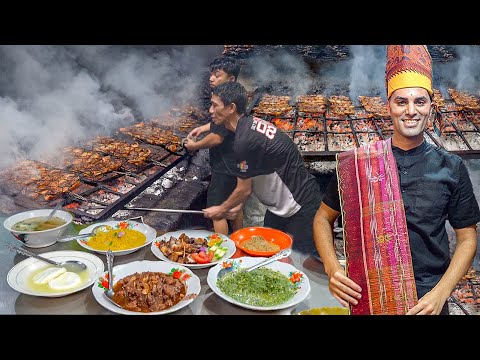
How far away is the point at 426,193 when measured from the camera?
3.02m

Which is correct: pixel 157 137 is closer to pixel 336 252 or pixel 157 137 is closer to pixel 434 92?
pixel 336 252

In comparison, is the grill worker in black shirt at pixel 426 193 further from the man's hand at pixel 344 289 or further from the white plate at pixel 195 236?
the white plate at pixel 195 236

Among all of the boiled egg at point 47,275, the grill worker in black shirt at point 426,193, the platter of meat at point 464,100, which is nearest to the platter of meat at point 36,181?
the boiled egg at point 47,275

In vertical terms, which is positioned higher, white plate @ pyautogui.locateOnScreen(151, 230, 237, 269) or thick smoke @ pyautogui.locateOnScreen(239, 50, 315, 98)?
thick smoke @ pyautogui.locateOnScreen(239, 50, 315, 98)

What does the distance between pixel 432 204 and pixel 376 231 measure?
1.18ft

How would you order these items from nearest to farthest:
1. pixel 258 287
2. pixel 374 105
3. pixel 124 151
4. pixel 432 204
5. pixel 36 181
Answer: pixel 432 204 < pixel 258 287 < pixel 374 105 < pixel 36 181 < pixel 124 151

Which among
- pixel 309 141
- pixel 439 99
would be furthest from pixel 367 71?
pixel 309 141

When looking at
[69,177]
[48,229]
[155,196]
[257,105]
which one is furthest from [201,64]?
[48,229]

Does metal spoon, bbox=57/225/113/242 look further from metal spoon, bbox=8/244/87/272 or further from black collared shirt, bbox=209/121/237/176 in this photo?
black collared shirt, bbox=209/121/237/176

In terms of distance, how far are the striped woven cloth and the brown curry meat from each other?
1082 mm

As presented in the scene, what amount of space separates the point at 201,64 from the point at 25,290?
1776mm

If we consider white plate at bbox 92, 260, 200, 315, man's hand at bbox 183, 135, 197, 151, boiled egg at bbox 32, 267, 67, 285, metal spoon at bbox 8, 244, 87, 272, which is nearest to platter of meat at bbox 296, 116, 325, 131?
man's hand at bbox 183, 135, 197, 151

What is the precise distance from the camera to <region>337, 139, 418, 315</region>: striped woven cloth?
3.05m

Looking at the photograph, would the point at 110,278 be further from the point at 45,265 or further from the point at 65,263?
the point at 45,265
